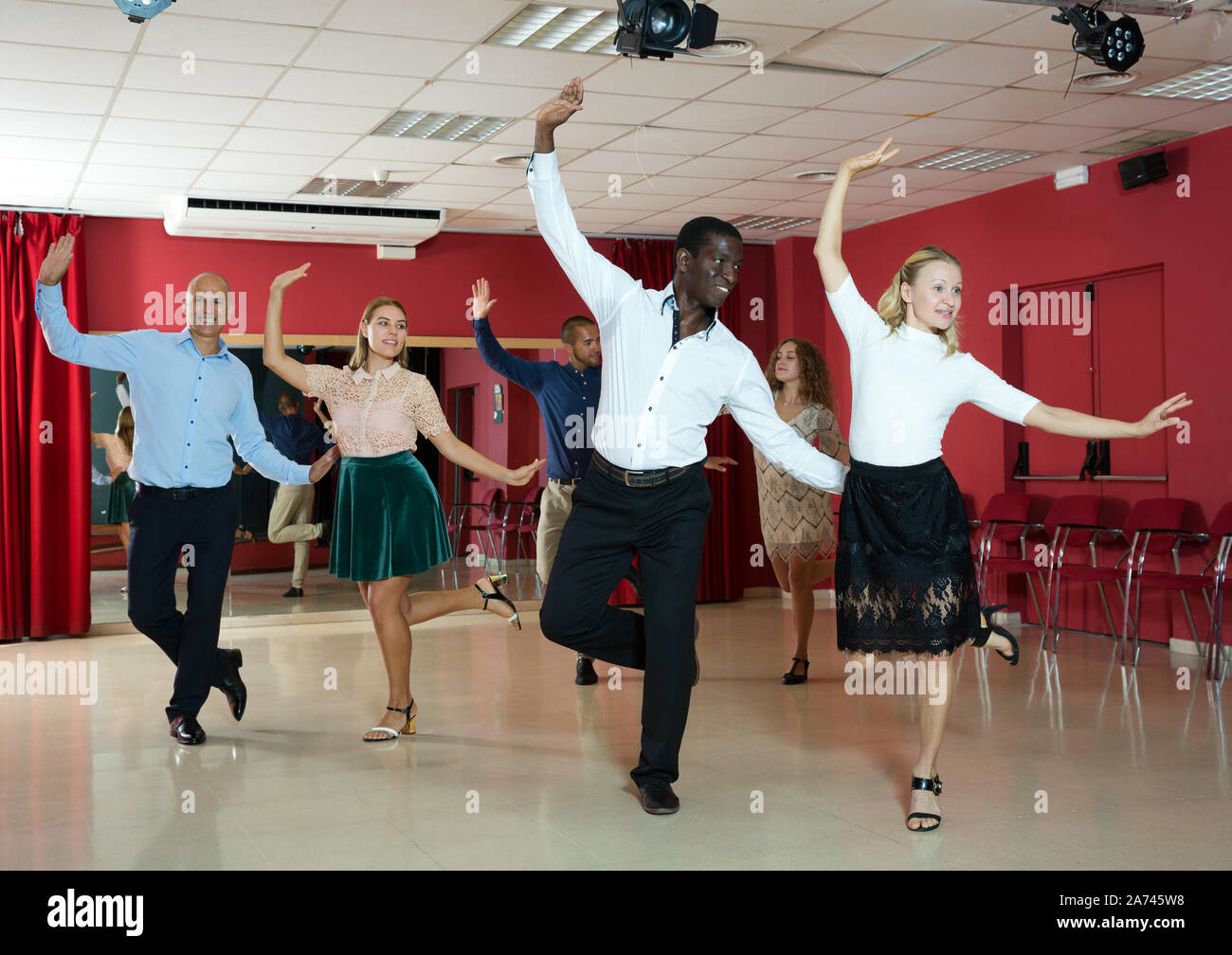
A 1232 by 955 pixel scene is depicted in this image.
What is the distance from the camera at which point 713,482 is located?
392 inches

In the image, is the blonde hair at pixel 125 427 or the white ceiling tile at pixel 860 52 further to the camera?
the blonde hair at pixel 125 427

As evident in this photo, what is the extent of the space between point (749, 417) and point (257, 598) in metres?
6.40

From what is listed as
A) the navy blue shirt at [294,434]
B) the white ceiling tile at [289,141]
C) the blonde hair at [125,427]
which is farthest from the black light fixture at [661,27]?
the navy blue shirt at [294,434]

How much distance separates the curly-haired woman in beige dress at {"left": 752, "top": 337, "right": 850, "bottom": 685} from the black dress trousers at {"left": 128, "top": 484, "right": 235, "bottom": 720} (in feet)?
8.23

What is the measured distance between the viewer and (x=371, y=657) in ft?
22.9

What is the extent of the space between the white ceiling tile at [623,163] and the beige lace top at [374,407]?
9.93ft

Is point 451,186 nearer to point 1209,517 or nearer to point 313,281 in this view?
point 313,281

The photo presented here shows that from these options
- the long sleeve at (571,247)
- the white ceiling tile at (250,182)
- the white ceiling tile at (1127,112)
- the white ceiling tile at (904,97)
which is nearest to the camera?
the long sleeve at (571,247)

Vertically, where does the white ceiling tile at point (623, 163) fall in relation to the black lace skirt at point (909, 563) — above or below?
above

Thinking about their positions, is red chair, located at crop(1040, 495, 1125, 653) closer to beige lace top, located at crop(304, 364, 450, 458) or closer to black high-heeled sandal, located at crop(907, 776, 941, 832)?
black high-heeled sandal, located at crop(907, 776, 941, 832)

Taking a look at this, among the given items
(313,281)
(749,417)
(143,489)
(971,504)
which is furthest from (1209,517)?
(313,281)

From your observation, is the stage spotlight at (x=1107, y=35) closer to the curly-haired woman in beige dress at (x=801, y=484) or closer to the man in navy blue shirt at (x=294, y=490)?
the curly-haired woman in beige dress at (x=801, y=484)

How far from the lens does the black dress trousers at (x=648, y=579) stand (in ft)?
11.7

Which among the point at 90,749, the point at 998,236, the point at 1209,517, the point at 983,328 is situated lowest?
the point at 90,749
